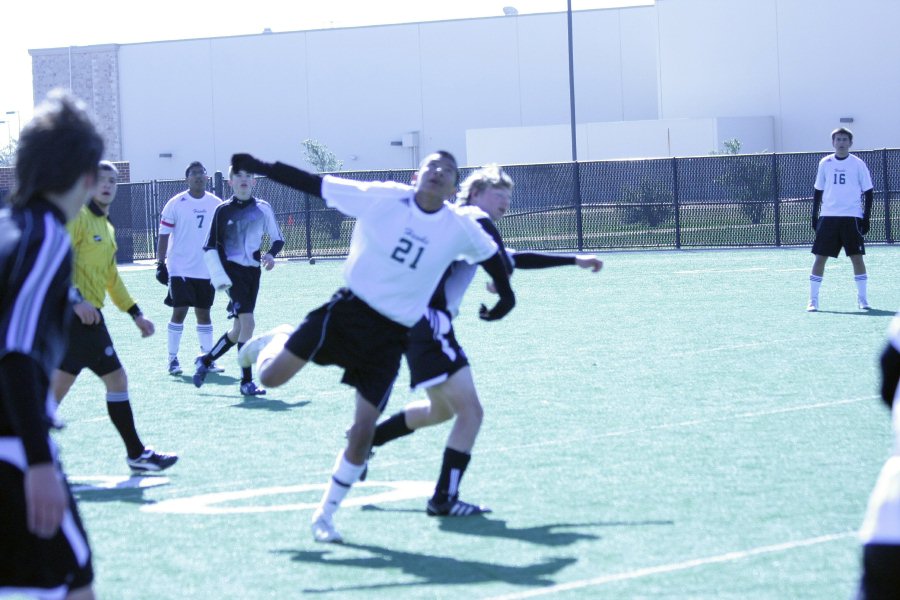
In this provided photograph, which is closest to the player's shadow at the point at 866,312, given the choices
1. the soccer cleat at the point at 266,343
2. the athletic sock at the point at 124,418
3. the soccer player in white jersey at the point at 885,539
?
the soccer cleat at the point at 266,343

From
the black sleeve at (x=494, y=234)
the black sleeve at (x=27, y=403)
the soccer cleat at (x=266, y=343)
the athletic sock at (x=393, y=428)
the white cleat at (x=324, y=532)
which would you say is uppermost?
the black sleeve at (x=494, y=234)

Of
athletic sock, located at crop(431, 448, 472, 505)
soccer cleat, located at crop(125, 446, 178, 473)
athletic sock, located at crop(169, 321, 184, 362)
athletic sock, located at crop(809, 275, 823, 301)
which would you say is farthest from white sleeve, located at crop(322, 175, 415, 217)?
athletic sock, located at crop(809, 275, 823, 301)

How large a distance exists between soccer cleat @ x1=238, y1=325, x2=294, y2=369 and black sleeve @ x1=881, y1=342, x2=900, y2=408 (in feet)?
13.4

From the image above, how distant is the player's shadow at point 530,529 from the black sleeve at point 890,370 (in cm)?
307

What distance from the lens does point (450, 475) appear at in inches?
273

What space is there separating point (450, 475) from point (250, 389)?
5116mm

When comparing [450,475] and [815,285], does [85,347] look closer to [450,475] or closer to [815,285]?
[450,475]

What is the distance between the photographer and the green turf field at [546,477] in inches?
228

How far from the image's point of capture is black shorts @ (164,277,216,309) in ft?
45.9

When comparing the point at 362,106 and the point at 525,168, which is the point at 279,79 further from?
the point at 525,168

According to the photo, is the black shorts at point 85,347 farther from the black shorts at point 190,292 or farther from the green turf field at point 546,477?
the black shorts at point 190,292

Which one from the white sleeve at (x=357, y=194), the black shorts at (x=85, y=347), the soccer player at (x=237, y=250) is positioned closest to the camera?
the white sleeve at (x=357, y=194)

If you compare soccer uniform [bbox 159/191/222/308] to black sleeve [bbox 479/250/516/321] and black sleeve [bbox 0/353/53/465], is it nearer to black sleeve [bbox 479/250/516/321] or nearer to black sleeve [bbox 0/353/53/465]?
black sleeve [bbox 479/250/516/321]

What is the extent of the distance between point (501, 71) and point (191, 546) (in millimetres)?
63042
